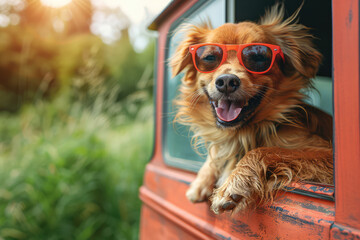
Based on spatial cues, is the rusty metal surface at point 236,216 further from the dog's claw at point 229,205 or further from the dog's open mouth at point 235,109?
the dog's open mouth at point 235,109

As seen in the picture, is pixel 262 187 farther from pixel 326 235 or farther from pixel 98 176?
pixel 98 176

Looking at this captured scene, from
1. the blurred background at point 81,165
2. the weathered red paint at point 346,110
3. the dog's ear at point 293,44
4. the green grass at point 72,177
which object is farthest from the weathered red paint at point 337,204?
the green grass at point 72,177

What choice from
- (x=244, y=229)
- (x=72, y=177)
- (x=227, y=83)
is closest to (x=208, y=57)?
A: (x=227, y=83)

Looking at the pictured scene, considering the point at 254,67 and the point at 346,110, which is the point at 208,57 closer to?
the point at 254,67

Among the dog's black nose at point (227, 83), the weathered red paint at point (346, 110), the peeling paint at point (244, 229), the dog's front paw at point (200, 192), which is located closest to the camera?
the weathered red paint at point (346, 110)

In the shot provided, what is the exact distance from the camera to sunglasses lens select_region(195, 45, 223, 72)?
1.31 meters

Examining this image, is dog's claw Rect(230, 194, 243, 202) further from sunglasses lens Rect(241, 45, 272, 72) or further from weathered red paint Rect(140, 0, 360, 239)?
sunglasses lens Rect(241, 45, 272, 72)

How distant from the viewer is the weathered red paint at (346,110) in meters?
0.80

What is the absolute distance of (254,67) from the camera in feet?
4.04

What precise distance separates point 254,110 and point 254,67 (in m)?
0.22

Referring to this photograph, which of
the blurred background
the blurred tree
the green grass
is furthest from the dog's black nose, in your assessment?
the blurred tree

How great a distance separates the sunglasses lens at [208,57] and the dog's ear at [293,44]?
0.27 meters

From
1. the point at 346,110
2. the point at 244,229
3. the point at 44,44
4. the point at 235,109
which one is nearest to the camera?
the point at 346,110

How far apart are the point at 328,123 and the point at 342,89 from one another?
793mm
